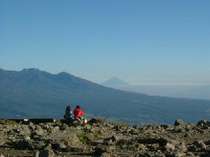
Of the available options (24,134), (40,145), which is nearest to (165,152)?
(40,145)

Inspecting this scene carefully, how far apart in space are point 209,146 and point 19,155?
24.6 ft

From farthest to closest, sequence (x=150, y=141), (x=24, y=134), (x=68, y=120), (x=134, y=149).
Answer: (x=68, y=120), (x=24, y=134), (x=150, y=141), (x=134, y=149)

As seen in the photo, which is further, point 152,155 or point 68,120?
point 68,120

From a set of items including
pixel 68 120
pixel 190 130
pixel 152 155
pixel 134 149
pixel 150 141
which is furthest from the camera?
pixel 68 120

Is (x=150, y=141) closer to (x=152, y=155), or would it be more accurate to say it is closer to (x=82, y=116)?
(x=152, y=155)

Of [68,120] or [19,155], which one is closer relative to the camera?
[19,155]

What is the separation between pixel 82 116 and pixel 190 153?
82.9ft

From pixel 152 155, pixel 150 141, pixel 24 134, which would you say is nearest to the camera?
pixel 152 155

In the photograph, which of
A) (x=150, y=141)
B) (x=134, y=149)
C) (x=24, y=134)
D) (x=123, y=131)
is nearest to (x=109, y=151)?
(x=134, y=149)

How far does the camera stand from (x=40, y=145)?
2586 centimetres

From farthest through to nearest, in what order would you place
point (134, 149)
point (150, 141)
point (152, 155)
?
point (150, 141) → point (134, 149) → point (152, 155)

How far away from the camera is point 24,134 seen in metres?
32.0

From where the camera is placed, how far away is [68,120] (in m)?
46.2

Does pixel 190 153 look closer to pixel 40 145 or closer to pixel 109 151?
pixel 109 151
